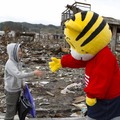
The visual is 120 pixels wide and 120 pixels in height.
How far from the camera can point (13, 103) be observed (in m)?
4.53

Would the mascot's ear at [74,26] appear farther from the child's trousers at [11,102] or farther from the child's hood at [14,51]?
the child's trousers at [11,102]

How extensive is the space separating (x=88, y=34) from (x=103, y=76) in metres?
0.52

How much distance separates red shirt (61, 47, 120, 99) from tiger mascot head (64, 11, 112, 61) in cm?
9

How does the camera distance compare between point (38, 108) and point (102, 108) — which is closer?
point (102, 108)

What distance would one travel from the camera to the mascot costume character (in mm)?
3023

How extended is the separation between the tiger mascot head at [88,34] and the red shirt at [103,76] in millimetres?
87

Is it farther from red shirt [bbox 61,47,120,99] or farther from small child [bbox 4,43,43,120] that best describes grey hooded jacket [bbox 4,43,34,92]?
red shirt [bbox 61,47,120,99]

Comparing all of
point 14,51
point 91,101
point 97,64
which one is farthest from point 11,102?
point 97,64

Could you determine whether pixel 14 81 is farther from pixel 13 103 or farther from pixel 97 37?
pixel 97 37

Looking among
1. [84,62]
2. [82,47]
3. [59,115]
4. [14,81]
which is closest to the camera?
[82,47]

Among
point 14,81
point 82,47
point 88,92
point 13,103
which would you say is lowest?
point 13,103

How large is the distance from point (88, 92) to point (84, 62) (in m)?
0.54

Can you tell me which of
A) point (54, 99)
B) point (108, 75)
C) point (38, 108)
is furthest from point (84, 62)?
point (54, 99)

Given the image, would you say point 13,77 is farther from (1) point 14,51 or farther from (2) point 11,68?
(1) point 14,51
